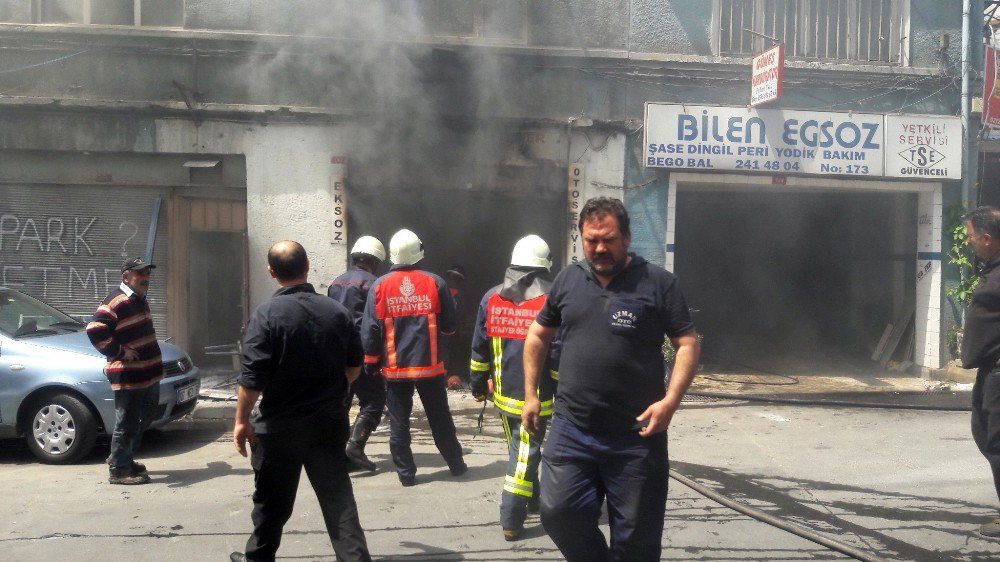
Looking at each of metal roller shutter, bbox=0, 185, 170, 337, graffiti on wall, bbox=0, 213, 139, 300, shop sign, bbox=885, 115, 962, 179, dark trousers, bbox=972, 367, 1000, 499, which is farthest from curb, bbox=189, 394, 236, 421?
shop sign, bbox=885, 115, 962, 179

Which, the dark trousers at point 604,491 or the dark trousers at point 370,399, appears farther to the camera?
the dark trousers at point 370,399

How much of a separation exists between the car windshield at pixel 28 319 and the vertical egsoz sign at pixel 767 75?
8.05 m

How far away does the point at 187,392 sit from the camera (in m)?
7.36

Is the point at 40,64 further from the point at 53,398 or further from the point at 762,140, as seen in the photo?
the point at 762,140

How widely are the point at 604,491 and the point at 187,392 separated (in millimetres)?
5074

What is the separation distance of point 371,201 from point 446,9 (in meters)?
2.71

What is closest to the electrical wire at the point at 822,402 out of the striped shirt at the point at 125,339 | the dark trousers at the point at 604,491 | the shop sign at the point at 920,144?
the shop sign at the point at 920,144

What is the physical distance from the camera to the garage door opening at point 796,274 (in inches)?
487

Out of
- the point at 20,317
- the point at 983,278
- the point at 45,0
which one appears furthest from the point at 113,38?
the point at 983,278

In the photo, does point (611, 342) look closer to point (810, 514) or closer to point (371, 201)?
point (810, 514)

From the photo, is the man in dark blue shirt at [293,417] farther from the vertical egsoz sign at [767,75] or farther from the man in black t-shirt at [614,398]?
the vertical egsoz sign at [767,75]

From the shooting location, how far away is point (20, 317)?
7195 millimetres

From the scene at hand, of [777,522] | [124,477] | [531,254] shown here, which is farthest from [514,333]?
[124,477]

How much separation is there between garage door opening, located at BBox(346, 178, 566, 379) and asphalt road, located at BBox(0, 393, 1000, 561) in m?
3.75
